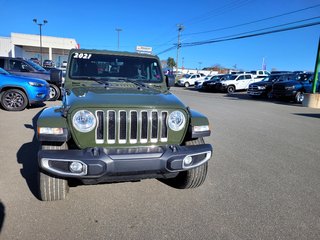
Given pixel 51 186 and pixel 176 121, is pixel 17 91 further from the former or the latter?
pixel 176 121

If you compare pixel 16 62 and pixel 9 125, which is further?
pixel 16 62

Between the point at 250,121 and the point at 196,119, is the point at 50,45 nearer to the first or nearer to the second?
the point at 250,121

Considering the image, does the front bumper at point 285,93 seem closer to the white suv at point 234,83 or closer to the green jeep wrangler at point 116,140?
the white suv at point 234,83

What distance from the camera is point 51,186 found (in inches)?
121

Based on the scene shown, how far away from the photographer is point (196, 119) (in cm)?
328

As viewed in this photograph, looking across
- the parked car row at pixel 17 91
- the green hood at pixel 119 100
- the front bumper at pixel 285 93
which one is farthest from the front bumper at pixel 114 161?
the front bumper at pixel 285 93

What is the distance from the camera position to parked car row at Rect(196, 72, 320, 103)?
16.6 meters

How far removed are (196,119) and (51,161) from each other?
1725 mm

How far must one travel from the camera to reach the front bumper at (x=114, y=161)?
269 cm

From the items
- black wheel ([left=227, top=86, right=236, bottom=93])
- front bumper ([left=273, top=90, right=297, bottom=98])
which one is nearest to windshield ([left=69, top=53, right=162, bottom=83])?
front bumper ([left=273, top=90, right=297, bottom=98])

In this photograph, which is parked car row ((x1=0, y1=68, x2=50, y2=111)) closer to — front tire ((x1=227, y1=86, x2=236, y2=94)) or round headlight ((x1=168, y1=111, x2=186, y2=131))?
round headlight ((x1=168, y1=111, x2=186, y2=131))

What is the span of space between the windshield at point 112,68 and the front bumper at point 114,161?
1877mm

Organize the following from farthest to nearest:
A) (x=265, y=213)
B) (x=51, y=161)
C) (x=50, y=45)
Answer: (x=50, y=45)
(x=265, y=213)
(x=51, y=161)

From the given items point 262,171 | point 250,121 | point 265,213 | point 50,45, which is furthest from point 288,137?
point 50,45
